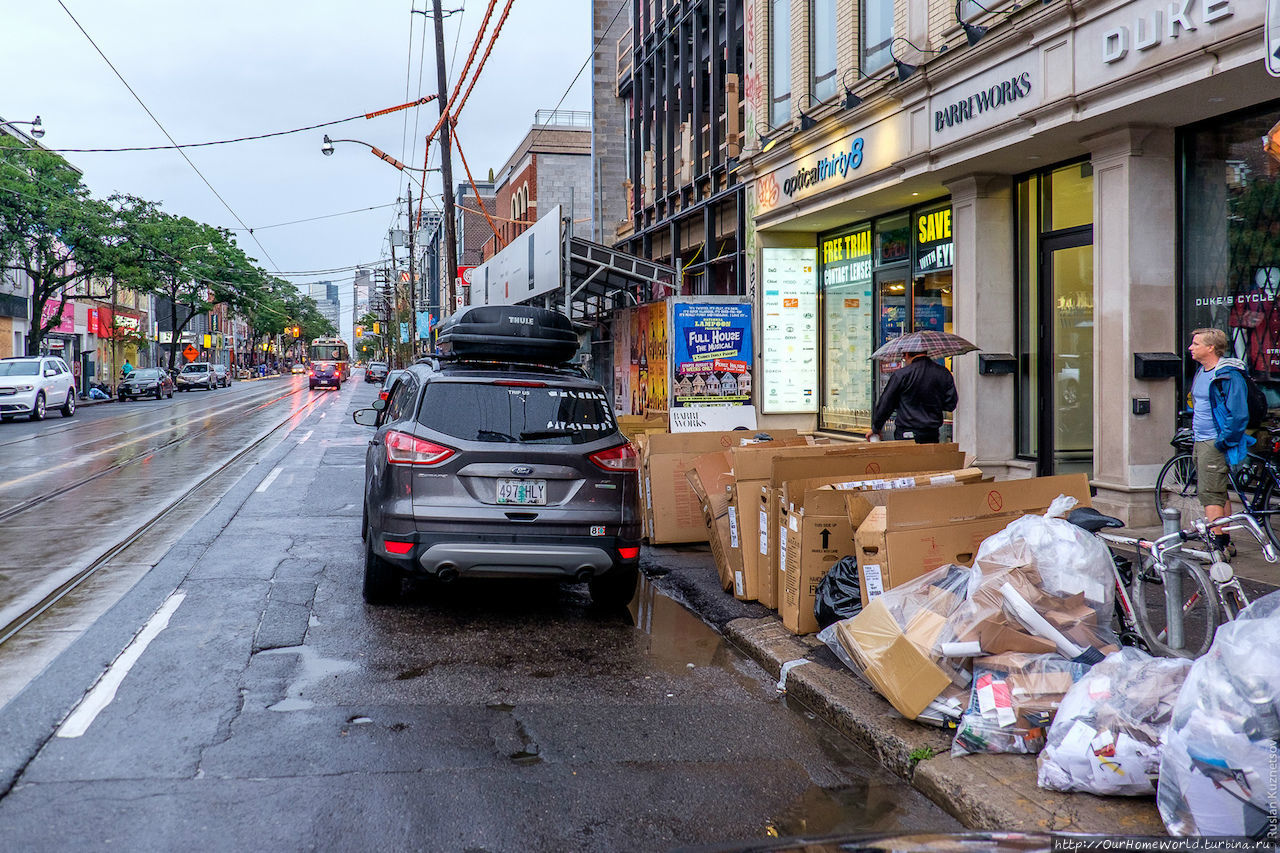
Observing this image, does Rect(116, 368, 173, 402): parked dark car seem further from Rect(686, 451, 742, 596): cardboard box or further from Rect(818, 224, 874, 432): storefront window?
Rect(686, 451, 742, 596): cardboard box

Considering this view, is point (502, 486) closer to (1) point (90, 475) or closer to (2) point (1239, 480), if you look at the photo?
(2) point (1239, 480)

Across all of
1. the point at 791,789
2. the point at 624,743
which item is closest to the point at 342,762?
the point at 624,743

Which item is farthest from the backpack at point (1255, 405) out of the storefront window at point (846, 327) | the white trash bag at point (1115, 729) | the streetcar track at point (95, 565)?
the streetcar track at point (95, 565)

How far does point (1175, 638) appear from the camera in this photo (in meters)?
4.79

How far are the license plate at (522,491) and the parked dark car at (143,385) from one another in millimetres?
43135

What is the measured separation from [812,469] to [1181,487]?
426 centimetres

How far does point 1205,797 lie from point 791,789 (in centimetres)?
153

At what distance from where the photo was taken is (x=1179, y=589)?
4.78m

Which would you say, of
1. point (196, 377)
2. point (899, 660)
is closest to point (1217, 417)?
point (899, 660)

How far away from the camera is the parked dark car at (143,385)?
44750 millimetres

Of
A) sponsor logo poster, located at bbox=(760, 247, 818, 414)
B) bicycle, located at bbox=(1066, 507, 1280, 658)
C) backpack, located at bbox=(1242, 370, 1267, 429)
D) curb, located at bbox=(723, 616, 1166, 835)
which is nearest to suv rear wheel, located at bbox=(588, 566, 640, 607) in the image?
curb, located at bbox=(723, 616, 1166, 835)

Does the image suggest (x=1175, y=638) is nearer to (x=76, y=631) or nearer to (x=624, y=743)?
(x=624, y=743)

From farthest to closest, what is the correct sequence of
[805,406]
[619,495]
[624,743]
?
1. [805,406]
2. [619,495]
3. [624,743]

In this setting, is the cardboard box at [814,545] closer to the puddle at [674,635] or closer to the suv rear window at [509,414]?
the puddle at [674,635]
